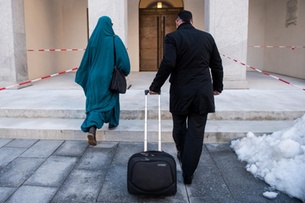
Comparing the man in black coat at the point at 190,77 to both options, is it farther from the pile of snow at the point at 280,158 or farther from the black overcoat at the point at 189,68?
the pile of snow at the point at 280,158

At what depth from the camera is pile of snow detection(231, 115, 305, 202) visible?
2.85 m

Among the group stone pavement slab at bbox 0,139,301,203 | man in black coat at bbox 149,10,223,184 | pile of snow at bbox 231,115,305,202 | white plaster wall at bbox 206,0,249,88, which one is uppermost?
white plaster wall at bbox 206,0,249,88

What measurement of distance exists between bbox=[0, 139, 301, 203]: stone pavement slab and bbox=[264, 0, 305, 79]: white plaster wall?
6703 mm

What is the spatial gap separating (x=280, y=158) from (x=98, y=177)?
6.43ft

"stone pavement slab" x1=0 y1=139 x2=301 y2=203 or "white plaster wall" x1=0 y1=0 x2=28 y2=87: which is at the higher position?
"white plaster wall" x1=0 y1=0 x2=28 y2=87

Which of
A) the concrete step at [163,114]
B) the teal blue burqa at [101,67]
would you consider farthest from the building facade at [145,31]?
the teal blue burqa at [101,67]

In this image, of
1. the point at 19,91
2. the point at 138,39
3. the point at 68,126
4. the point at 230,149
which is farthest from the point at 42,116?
the point at 138,39

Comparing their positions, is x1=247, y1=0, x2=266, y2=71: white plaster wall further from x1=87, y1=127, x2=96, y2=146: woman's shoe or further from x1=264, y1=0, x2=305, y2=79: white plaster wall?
x1=87, y1=127, x2=96, y2=146: woman's shoe

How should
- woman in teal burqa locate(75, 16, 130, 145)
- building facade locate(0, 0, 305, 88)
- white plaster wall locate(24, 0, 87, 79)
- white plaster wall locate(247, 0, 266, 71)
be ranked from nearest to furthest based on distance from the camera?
woman in teal burqa locate(75, 16, 130, 145) < building facade locate(0, 0, 305, 88) < white plaster wall locate(24, 0, 87, 79) < white plaster wall locate(247, 0, 266, 71)

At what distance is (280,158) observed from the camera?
3.18 meters

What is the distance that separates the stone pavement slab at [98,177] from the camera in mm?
2826

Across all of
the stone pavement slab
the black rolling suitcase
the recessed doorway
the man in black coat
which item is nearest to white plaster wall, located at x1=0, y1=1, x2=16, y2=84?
the stone pavement slab

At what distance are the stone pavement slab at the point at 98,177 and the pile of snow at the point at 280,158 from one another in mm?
89

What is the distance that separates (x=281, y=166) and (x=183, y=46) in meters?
1.56
